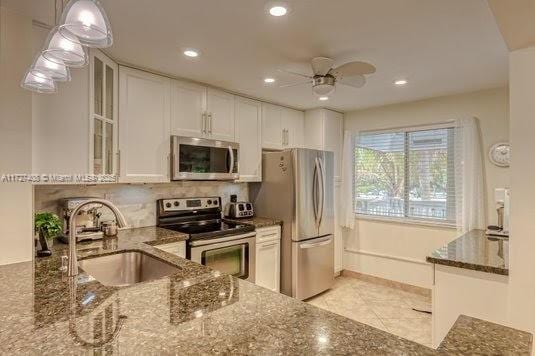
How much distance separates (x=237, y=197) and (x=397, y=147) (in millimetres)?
2174

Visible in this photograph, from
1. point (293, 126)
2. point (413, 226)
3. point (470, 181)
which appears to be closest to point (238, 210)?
point (293, 126)

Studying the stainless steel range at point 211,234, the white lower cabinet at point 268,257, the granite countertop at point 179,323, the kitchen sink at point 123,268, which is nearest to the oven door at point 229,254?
the stainless steel range at point 211,234

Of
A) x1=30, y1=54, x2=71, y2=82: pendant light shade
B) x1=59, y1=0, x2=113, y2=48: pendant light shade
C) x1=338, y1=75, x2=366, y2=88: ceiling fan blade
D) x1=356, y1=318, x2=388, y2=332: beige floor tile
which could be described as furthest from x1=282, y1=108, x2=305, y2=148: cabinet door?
x1=59, y1=0, x2=113, y2=48: pendant light shade

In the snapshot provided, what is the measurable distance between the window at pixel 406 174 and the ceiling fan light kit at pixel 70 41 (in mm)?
3667

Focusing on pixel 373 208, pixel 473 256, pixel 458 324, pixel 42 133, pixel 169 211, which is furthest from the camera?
pixel 373 208

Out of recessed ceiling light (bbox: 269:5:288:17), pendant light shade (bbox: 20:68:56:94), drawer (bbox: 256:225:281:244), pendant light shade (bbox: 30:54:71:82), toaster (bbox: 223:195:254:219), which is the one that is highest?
recessed ceiling light (bbox: 269:5:288:17)

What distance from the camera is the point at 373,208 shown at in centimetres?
427

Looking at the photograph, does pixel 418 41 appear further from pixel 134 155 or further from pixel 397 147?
pixel 134 155

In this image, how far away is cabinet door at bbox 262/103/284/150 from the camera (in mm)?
3789

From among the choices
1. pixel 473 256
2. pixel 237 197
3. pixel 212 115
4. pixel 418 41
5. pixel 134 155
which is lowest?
pixel 473 256

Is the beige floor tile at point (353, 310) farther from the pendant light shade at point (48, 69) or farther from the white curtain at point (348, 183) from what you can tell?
the pendant light shade at point (48, 69)

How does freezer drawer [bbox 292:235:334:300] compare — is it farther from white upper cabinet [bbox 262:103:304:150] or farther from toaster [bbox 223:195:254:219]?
white upper cabinet [bbox 262:103:304:150]

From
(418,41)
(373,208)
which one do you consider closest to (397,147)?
(373,208)

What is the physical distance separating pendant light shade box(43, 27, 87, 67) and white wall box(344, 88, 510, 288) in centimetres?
363
